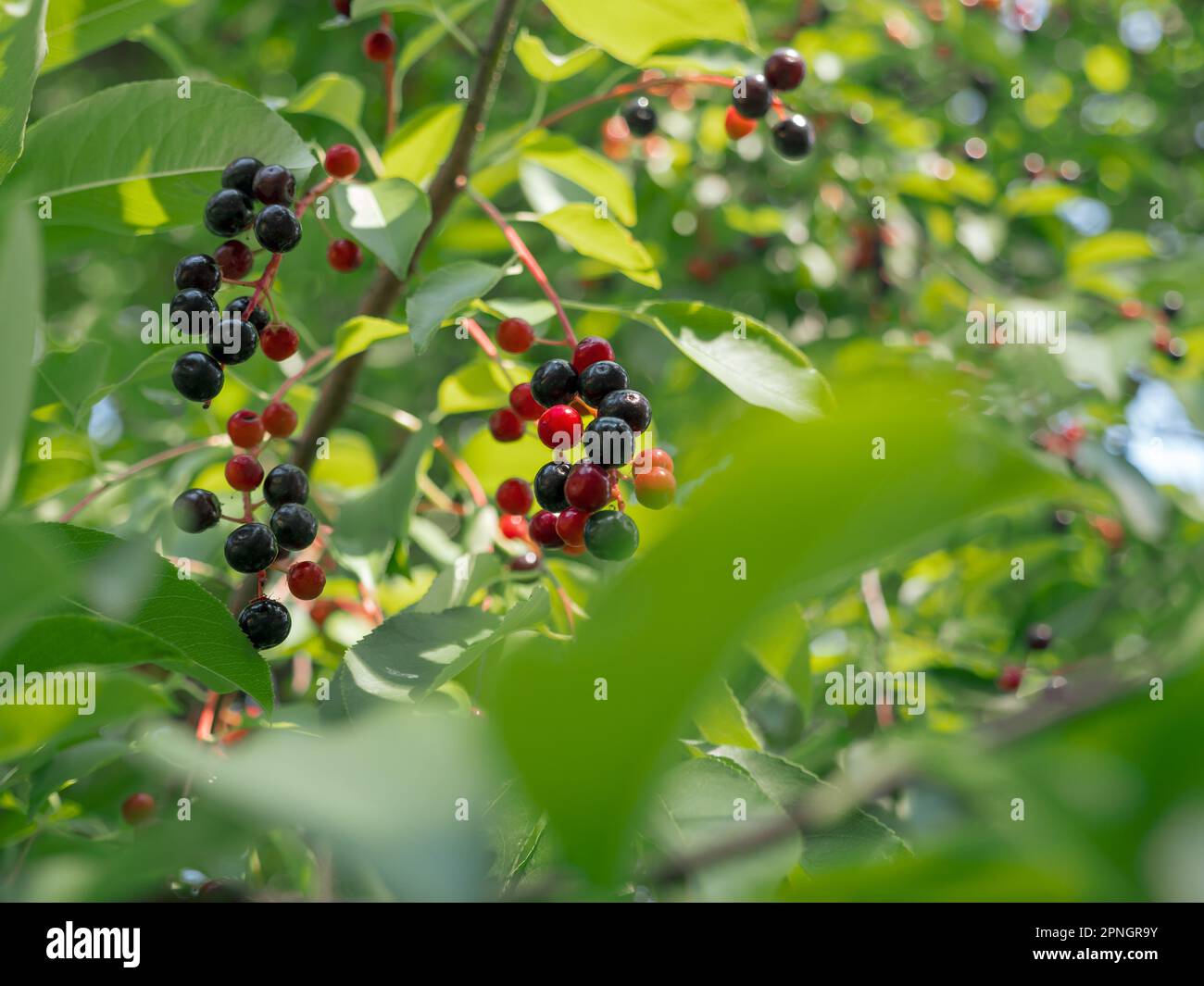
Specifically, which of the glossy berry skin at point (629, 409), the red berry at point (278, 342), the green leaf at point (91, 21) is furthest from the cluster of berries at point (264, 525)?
the green leaf at point (91, 21)

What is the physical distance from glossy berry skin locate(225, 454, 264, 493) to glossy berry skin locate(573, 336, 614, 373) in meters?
0.42

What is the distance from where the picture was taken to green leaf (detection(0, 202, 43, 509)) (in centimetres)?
40

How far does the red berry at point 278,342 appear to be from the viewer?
1.21m

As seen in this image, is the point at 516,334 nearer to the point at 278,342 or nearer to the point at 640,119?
the point at 278,342

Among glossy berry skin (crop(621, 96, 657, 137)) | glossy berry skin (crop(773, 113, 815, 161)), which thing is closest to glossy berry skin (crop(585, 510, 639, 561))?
glossy berry skin (crop(773, 113, 815, 161))

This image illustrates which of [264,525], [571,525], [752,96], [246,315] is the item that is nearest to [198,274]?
[246,315]

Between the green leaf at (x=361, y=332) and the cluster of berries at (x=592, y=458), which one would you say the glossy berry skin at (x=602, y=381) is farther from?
the green leaf at (x=361, y=332)

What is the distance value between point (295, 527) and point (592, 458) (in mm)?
→ 347

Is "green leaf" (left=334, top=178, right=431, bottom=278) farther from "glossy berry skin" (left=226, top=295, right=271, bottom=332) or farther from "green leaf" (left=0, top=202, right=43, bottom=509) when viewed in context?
"green leaf" (left=0, top=202, right=43, bottom=509)

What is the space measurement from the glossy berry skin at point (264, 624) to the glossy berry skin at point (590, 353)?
41cm

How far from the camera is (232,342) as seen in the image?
3.60ft

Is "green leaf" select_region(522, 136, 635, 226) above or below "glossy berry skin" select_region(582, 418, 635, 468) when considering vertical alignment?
above
